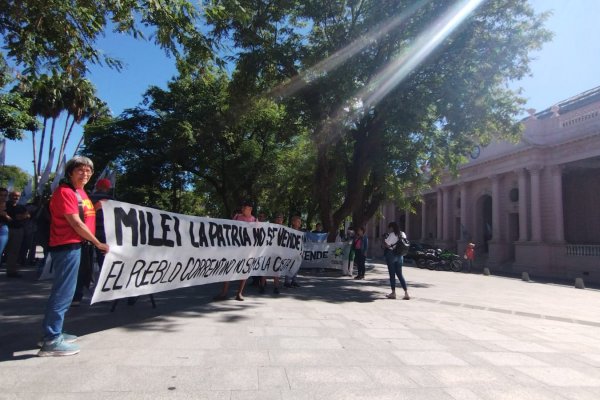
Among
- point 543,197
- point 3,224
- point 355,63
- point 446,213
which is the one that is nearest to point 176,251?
point 3,224

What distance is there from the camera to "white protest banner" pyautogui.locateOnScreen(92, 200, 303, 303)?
515 cm

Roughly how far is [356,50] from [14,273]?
10536 millimetres

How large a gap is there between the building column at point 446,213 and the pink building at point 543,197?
161 centimetres

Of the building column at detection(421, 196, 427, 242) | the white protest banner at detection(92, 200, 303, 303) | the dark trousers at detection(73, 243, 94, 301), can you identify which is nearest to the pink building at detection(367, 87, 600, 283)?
the building column at detection(421, 196, 427, 242)

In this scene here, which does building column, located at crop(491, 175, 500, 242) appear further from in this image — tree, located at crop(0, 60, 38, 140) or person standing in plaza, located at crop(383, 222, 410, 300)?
tree, located at crop(0, 60, 38, 140)

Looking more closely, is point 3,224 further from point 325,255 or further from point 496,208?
point 496,208

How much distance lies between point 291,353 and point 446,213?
38016 mm

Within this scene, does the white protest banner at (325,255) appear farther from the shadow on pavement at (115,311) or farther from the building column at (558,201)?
the building column at (558,201)

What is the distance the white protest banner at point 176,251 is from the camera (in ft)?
16.9

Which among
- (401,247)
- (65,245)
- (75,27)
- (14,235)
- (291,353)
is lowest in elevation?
(291,353)

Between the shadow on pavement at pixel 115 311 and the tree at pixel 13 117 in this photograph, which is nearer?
the shadow on pavement at pixel 115 311

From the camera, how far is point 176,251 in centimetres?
639

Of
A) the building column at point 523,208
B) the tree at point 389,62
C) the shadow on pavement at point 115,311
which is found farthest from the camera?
the building column at point 523,208

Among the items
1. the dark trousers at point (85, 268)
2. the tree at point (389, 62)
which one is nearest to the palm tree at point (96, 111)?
the tree at point (389, 62)
